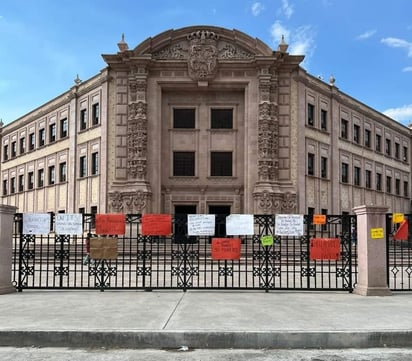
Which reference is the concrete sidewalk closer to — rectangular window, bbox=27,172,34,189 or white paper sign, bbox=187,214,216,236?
white paper sign, bbox=187,214,216,236

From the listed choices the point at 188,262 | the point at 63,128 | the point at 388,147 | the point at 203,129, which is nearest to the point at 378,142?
the point at 388,147

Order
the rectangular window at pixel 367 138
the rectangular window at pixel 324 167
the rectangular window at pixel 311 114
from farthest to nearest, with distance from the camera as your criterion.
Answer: the rectangular window at pixel 367 138 < the rectangular window at pixel 324 167 < the rectangular window at pixel 311 114

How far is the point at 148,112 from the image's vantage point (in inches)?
1373

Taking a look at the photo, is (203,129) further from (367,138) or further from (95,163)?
(367,138)

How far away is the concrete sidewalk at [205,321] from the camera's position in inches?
299

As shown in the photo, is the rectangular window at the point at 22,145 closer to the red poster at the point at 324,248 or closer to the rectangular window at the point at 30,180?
the rectangular window at the point at 30,180

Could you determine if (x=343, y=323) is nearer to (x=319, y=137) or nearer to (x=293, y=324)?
(x=293, y=324)

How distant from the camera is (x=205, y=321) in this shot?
8492 mm

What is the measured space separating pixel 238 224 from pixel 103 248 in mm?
3687

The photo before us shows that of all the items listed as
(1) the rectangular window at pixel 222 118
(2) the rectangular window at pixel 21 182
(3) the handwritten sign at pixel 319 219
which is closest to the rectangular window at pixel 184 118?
(1) the rectangular window at pixel 222 118

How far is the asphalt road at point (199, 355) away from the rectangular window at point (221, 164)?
28258 mm

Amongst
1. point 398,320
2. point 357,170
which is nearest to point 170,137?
point 357,170

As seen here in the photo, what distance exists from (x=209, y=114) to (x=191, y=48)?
4.96 m

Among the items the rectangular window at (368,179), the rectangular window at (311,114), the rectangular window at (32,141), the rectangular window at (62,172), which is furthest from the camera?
the rectangular window at (32,141)
